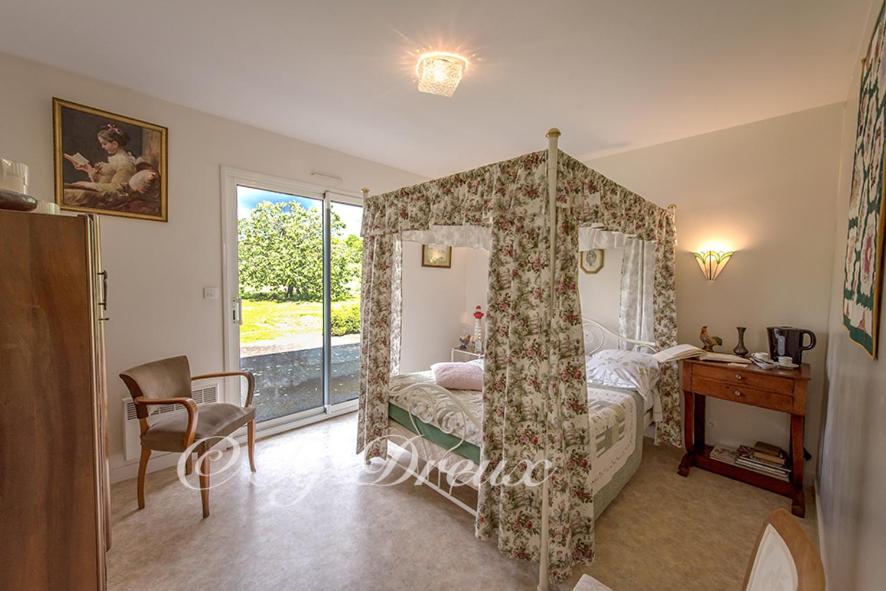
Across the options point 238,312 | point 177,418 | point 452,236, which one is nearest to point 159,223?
point 238,312

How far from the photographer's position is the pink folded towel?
8.30 feet

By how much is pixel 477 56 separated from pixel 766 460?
348 centimetres

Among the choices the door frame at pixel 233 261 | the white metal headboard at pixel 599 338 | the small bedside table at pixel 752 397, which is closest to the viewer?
the small bedside table at pixel 752 397

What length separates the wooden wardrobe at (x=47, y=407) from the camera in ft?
3.28

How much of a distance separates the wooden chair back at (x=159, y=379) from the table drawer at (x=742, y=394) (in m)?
3.88

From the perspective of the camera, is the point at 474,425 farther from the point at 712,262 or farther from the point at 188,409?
the point at 712,262

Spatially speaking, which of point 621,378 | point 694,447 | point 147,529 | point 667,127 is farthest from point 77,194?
point 694,447

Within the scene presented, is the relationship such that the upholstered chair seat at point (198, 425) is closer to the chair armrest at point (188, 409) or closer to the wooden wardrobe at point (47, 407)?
the chair armrest at point (188, 409)

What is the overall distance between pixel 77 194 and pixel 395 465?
2.99 metres

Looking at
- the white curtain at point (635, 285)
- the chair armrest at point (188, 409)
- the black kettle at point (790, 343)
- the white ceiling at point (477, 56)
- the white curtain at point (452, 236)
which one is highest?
the white ceiling at point (477, 56)

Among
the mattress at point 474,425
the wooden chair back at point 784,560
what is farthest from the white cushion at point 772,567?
the mattress at point 474,425

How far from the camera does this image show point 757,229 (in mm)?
2857

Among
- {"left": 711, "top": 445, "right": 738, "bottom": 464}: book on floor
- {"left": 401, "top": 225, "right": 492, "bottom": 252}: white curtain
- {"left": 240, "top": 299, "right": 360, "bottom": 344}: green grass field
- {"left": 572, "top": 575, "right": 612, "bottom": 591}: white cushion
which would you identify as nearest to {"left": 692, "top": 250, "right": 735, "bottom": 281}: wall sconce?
{"left": 711, "top": 445, "right": 738, "bottom": 464}: book on floor

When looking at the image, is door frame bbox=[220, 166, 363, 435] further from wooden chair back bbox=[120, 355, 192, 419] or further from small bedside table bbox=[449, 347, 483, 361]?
small bedside table bbox=[449, 347, 483, 361]
